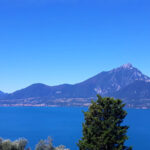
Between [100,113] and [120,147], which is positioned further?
[100,113]

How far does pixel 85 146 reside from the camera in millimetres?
16594

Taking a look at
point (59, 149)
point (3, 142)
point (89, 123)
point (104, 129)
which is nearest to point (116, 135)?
point (104, 129)

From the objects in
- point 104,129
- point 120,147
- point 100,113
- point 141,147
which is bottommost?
point 141,147

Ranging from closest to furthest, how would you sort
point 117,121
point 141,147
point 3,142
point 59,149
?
point 117,121
point 3,142
point 59,149
point 141,147

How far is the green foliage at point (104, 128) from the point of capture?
16.2m

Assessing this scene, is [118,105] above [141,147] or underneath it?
above

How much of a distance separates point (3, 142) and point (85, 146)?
7496 mm

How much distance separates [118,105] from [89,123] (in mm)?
2394

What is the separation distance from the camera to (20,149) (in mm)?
21094

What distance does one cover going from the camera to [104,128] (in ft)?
54.5

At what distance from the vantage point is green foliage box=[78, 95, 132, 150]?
16.2 metres

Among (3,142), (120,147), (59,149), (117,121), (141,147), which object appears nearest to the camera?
(120,147)

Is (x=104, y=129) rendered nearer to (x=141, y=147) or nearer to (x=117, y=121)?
(x=117, y=121)

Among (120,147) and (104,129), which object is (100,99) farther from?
(120,147)
